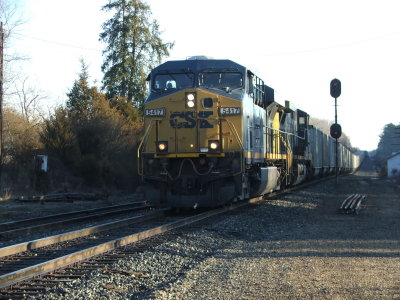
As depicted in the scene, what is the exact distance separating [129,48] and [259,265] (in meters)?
33.1

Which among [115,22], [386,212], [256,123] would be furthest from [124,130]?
[386,212]

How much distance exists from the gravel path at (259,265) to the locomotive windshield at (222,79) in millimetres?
3587

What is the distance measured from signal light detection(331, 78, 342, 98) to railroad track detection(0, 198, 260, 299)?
1735 cm

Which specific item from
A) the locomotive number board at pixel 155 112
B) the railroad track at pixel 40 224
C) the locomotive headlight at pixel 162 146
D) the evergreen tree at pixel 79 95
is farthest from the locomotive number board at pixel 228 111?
the evergreen tree at pixel 79 95

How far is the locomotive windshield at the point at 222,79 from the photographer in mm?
12398

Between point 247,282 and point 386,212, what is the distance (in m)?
9.14

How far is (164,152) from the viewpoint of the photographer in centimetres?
1191

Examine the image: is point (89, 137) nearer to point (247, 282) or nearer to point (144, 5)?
point (144, 5)

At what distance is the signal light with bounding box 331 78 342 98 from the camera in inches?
1045

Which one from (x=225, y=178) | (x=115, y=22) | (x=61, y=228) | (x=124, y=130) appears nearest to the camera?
(x=61, y=228)

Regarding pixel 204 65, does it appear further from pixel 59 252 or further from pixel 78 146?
pixel 78 146

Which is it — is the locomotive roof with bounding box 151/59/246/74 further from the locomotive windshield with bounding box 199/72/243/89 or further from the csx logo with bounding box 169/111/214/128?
the csx logo with bounding box 169/111/214/128

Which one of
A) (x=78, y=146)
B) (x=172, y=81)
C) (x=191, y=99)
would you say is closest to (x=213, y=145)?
(x=191, y=99)

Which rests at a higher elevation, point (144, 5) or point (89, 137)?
point (144, 5)
